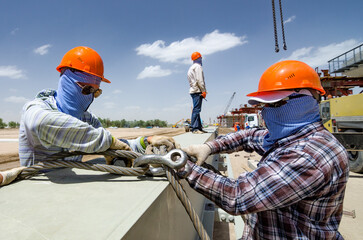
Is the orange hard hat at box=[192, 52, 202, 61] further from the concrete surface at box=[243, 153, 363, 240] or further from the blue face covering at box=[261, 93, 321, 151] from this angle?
the blue face covering at box=[261, 93, 321, 151]

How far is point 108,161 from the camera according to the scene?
1901 millimetres

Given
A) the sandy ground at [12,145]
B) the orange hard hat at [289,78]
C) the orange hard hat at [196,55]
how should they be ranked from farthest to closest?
the sandy ground at [12,145]
the orange hard hat at [196,55]
the orange hard hat at [289,78]

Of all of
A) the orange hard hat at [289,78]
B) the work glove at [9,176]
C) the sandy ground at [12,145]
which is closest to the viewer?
the work glove at [9,176]

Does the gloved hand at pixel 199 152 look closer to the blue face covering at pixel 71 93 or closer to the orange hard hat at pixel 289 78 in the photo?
the orange hard hat at pixel 289 78

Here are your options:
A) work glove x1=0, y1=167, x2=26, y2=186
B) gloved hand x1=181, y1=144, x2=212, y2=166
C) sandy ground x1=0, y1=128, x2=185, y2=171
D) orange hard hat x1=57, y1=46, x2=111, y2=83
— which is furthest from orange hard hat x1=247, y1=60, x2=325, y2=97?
sandy ground x1=0, y1=128, x2=185, y2=171

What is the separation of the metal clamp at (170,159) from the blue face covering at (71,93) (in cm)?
86

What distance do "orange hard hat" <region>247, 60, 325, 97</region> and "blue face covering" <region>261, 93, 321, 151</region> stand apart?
88mm

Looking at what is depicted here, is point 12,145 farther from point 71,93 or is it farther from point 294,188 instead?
point 294,188

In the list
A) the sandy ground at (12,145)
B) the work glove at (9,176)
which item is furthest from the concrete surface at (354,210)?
the sandy ground at (12,145)

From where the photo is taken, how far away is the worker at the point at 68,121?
1.46 metres

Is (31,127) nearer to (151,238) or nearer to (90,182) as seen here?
(90,182)

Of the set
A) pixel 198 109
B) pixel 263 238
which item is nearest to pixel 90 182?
pixel 263 238

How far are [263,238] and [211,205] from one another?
1.44 meters

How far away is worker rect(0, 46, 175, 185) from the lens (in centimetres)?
146
